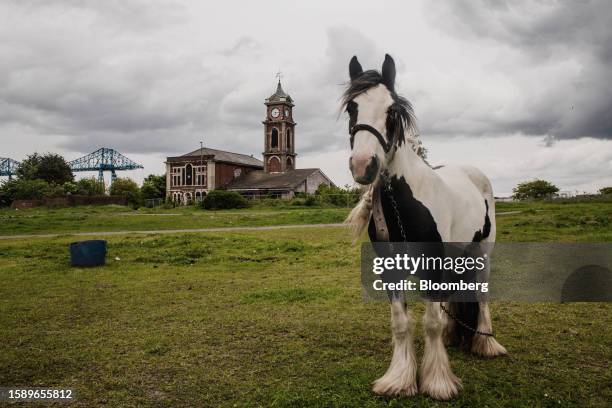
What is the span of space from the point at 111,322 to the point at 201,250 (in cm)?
783

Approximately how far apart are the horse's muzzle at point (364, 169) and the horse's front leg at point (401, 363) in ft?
4.79

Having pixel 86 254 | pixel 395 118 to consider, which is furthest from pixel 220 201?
pixel 395 118

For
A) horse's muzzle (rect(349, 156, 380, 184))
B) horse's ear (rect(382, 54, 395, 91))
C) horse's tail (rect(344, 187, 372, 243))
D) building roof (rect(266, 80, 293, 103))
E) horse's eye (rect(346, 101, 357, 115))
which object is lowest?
horse's tail (rect(344, 187, 372, 243))

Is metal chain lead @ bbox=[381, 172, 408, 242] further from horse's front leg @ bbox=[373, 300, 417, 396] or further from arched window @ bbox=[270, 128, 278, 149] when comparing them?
arched window @ bbox=[270, 128, 278, 149]

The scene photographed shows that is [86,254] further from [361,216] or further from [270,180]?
[270,180]

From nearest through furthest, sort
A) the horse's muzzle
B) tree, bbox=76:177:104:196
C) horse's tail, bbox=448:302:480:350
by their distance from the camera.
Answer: the horse's muzzle < horse's tail, bbox=448:302:480:350 < tree, bbox=76:177:104:196

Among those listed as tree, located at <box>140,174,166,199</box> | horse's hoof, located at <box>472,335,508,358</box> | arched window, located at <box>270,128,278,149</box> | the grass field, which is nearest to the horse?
the grass field

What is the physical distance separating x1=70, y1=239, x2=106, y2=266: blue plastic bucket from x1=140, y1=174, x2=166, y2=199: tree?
215 ft

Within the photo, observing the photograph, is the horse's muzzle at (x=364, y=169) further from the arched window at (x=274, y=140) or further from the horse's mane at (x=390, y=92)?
the arched window at (x=274, y=140)

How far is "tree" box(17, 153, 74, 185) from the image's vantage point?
235ft

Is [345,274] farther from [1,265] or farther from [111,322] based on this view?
[1,265]

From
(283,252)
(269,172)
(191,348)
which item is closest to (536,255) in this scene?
(283,252)

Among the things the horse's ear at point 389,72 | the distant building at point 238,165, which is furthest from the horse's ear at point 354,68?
the distant building at point 238,165

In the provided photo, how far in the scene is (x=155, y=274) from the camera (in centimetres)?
1141
